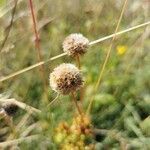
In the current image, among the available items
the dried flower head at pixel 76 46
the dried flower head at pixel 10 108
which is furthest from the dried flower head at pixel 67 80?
the dried flower head at pixel 10 108

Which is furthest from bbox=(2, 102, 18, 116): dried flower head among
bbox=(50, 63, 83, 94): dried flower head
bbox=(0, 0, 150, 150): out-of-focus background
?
bbox=(50, 63, 83, 94): dried flower head

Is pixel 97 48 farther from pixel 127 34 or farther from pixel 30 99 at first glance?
pixel 30 99

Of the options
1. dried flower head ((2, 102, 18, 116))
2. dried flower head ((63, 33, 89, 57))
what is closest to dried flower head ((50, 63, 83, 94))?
dried flower head ((63, 33, 89, 57))

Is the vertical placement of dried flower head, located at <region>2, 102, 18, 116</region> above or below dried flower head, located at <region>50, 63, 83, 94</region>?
above

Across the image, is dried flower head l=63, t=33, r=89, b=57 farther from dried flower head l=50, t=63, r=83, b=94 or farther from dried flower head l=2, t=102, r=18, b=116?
dried flower head l=2, t=102, r=18, b=116

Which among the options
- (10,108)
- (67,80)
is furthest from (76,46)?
(10,108)

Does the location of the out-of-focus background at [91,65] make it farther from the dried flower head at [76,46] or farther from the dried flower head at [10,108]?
the dried flower head at [76,46]

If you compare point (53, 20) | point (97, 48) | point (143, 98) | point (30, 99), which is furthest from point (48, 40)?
point (143, 98)

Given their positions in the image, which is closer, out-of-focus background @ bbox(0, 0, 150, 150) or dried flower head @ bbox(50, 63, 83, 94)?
dried flower head @ bbox(50, 63, 83, 94)
